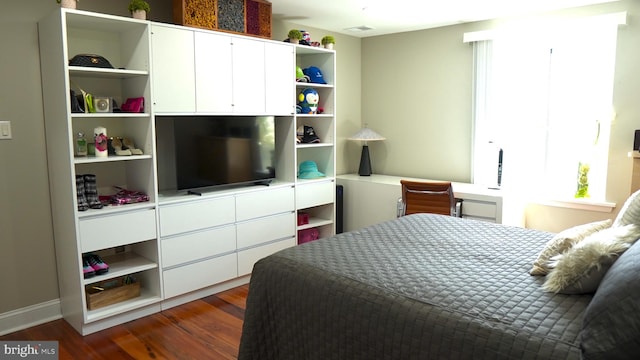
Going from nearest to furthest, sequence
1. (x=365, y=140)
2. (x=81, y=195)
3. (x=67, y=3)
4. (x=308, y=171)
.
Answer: (x=67, y=3), (x=81, y=195), (x=308, y=171), (x=365, y=140)

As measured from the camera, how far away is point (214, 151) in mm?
3604

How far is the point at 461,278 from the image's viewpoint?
190 cm

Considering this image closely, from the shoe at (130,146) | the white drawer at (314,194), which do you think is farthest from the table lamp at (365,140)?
the shoe at (130,146)

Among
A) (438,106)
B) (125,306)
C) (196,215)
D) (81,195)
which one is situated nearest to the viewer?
(81,195)

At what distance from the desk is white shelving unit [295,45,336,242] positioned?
1.16 ft

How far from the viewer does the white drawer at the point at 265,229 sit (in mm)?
3756

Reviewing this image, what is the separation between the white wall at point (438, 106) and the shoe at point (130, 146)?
2873 mm

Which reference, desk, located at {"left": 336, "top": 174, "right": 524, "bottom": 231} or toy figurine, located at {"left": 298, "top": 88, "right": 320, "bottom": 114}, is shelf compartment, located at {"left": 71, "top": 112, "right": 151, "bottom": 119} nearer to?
toy figurine, located at {"left": 298, "top": 88, "right": 320, "bottom": 114}

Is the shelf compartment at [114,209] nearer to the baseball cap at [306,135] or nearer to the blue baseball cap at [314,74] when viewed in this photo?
the baseball cap at [306,135]

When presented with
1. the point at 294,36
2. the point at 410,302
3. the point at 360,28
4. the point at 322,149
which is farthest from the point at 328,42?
the point at 410,302

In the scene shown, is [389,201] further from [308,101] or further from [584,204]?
[584,204]

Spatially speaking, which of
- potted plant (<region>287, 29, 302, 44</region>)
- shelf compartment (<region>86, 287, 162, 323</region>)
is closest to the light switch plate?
shelf compartment (<region>86, 287, 162, 323</region>)

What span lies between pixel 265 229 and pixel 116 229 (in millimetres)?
1277

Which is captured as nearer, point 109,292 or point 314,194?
point 109,292
